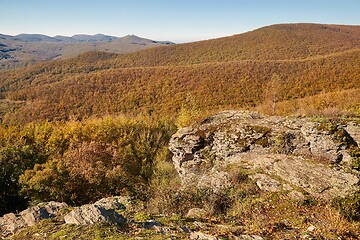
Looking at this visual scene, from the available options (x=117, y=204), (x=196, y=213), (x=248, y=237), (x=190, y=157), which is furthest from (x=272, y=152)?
(x=117, y=204)

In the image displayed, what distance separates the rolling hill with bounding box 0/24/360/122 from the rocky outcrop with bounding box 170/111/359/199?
63.4ft

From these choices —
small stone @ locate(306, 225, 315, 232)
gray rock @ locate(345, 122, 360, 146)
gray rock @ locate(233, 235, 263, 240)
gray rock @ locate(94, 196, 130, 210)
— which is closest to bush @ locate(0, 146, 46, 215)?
gray rock @ locate(94, 196, 130, 210)

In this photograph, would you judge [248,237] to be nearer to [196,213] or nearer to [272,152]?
[196,213]

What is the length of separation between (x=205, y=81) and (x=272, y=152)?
6086 cm

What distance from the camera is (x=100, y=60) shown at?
128m

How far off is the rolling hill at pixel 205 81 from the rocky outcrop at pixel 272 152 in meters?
19.3

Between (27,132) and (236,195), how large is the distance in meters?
26.7

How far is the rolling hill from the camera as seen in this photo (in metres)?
57.7

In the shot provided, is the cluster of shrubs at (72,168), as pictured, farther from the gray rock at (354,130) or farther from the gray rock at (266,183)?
the gray rock at (354,130)

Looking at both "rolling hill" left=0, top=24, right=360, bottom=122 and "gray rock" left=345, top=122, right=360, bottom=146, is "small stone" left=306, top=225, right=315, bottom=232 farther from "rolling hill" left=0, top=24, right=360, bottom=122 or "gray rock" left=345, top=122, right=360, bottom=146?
"rolling hill" left=0, top=24, right=360, bottom=122

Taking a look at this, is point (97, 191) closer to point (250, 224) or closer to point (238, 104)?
point (250, 224)

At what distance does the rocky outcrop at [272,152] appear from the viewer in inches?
400

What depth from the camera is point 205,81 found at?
72.5 m

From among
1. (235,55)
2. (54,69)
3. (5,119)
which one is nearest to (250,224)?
(5,119)
